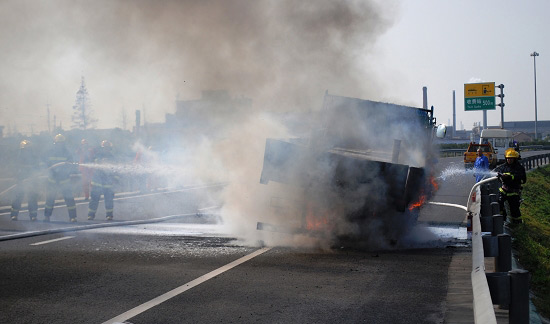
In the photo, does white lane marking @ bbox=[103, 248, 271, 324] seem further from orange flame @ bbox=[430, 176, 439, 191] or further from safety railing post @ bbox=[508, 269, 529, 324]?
orange flame @ bbox=[430, 176, 439, 191]

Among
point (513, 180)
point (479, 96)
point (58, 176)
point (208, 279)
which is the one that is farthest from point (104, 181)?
point (479, 96)

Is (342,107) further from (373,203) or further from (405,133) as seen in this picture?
(373,203)

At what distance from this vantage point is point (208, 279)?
7.04 metres

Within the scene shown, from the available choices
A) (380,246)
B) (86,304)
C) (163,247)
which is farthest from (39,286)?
(380,246)

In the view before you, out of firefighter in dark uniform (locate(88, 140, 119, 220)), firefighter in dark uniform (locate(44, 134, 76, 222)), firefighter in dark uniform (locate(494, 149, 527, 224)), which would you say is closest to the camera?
firefighter in dark uniform (locate(494, 149, 527, 224))

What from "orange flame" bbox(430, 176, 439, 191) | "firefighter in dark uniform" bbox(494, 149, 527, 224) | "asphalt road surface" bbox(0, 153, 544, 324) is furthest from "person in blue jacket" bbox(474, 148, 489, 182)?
"orange flame" bbox(430, 176, 439, 191)

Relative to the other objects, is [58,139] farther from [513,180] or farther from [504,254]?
[504,254]

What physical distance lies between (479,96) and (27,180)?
3642 centimetres

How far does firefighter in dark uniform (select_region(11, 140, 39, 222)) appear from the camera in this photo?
13.7 m

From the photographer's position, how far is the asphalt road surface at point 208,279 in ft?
18.3

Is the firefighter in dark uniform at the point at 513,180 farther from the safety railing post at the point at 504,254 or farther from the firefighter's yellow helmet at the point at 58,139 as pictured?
the firefighter's yellow helmet at the point at 58,139

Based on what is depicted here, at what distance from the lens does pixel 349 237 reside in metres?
9.24

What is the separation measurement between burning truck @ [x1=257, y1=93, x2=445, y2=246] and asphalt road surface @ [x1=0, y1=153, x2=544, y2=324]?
475 mm

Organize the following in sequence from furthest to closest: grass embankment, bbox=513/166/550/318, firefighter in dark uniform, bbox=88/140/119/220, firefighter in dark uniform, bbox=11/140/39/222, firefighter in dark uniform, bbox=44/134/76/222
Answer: firefighter in dark uniform, bbox=88/140/119/220
firefighter in dark uniform, bbox=11/140/39/222
firefighter in dark uniform, bbox=44/134/76/222
grass embankment, bbox=513/166/550/318
